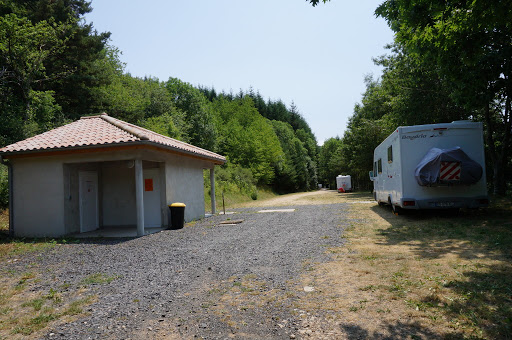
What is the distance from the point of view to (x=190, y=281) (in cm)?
539

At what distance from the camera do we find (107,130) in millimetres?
12383

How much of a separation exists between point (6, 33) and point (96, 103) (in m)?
8.39

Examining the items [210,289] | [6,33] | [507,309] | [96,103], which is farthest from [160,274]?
[96,103]

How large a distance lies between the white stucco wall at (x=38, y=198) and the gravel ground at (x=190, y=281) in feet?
7.21

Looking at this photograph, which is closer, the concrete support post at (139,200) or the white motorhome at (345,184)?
the concrete support post at (139,200)

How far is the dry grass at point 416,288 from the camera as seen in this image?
Result: 11.0 ft

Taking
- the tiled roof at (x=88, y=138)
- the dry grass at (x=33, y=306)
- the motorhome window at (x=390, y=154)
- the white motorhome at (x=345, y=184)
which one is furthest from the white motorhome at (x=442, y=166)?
the white motorhome at (x=345, y=184)

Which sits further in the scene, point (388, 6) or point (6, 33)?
point (6, 33)

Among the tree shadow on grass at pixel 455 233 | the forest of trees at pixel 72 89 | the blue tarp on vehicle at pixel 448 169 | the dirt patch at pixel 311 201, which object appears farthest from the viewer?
the dirt patch at pixel 311 201

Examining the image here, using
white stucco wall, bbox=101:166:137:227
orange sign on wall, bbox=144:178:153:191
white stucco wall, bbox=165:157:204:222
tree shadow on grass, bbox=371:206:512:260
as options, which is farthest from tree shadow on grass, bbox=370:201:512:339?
white stucco wall, bbox=101:166:137:227

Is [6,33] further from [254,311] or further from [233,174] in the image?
[233,174]

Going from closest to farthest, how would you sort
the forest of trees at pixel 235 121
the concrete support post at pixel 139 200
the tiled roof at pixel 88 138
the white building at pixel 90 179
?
the forest of trees at pixel 235 121 → the tiled roof at pixel 88 138 → the concrete support post at pixel 139 200 → the white building at pixel 90 179

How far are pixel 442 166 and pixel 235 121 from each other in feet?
155

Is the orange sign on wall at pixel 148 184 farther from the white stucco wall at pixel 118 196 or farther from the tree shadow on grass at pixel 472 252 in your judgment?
the tree shadow on grass at pixel 472 252
